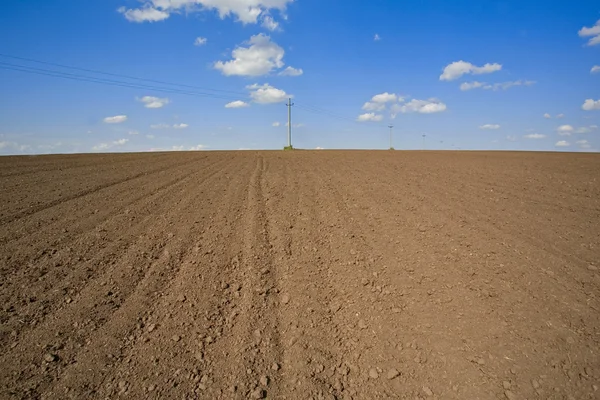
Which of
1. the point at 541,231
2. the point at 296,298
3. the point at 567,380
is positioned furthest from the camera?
the point at 541,231

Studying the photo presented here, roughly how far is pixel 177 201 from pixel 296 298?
5737mm

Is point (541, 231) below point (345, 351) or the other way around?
the other way around

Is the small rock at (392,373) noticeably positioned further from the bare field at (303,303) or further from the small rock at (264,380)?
the small rock at (264,380)

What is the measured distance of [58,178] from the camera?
12.7 meters

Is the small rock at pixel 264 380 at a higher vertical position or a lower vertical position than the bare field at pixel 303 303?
lower

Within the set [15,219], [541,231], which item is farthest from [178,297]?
[541,231]

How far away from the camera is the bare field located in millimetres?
2850

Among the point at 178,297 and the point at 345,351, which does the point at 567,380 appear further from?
the point at 178,297

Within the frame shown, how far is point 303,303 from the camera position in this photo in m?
3.95

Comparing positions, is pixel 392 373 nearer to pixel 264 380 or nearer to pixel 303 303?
pixel 264 380

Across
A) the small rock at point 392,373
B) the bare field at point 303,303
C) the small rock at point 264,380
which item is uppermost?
the bare field at point 303,303

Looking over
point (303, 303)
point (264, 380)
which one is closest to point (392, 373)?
point (264, 380)

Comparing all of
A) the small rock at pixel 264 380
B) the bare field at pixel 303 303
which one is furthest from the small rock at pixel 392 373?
the small rock at pixel 264 380

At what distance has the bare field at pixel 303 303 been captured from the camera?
9.35ft
